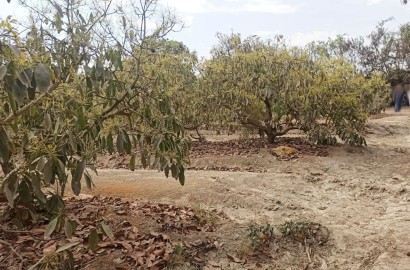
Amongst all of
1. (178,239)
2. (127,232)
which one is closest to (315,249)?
(178,239)

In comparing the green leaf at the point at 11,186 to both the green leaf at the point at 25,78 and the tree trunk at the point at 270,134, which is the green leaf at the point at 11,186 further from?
the tree trunk at the point at 270,134

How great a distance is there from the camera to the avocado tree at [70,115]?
7.30 feet

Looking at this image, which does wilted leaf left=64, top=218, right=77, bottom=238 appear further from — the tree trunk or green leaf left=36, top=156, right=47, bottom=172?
the tree trunk

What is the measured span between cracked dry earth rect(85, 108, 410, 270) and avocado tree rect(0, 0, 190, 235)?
1.12 meters

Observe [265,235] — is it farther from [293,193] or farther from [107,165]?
[107,165]

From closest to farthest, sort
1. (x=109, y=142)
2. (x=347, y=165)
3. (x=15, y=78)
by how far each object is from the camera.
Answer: (x=15, y=78) < (x=109, y=142) < (x=347, y=165)

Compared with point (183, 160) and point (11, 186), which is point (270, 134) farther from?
point (11, 186)

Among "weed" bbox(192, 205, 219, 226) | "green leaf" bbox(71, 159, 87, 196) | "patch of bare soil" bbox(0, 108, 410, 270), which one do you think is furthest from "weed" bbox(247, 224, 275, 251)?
"green leaf" bbox(71, 159, 87, 196)

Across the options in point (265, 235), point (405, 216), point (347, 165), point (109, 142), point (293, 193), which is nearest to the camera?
point (109, 142)

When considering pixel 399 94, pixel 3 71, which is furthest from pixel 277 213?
pixel 399 94

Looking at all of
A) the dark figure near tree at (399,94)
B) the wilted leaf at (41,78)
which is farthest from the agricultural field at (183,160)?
the dark figure near tree at (399,94)

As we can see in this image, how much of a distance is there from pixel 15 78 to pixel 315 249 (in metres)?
3.32

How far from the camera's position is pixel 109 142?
9.04 feet

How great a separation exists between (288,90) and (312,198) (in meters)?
3.45
